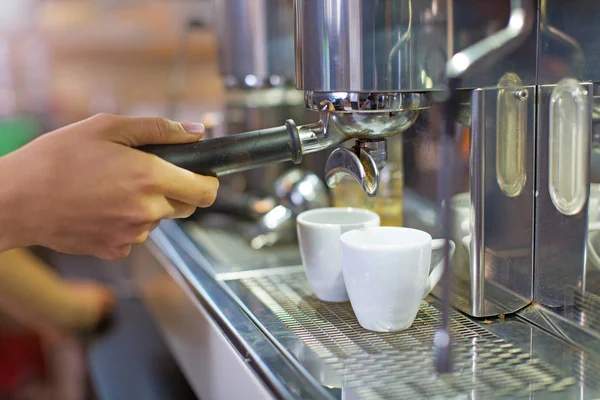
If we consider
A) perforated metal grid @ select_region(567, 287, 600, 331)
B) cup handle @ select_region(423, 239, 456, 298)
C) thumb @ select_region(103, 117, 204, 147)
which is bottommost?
perforated metal grid @ select_region(567, 287, 600, 331)

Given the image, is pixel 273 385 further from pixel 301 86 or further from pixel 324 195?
pixel 324 195

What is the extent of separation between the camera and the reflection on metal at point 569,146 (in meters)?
0.52

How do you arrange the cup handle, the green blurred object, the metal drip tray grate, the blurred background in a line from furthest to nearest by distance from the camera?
1. the green blurred object
2. the blurred background
3. the cup handle
4. the metal drip tray grate

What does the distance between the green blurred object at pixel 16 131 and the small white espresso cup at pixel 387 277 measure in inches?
58.8

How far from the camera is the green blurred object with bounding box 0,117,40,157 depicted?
188 centimetres

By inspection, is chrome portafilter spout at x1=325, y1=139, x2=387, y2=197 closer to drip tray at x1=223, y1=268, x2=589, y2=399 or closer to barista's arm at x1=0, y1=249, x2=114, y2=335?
drip tray at x1=223, y1=268, x2=589, y2=399

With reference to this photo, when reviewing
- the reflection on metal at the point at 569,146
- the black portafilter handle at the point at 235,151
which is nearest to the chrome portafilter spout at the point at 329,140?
the black portafilter handle at the point at 235,151

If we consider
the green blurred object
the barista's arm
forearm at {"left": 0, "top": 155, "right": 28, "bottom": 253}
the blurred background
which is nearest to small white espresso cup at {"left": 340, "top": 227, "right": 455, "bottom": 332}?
forearm at {"left": 0, "top": 155, "right": 28, "bottom": 253}

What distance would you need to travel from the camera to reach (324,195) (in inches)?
33.8

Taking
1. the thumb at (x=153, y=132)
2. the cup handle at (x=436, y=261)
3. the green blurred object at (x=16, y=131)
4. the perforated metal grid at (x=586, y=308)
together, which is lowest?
the perforated metal grid at (x=586, y=308)

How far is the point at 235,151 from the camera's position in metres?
0.54

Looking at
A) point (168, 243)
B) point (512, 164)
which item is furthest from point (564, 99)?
point (168, 243)

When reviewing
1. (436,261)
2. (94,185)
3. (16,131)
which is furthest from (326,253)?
(16,131)

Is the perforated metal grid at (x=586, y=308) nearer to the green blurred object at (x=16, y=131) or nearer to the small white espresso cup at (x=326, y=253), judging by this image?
the small white espresso cup at (x=326, y=253)
